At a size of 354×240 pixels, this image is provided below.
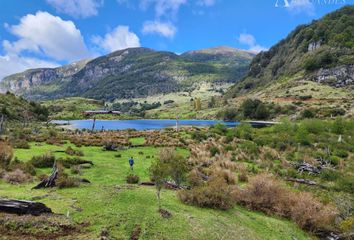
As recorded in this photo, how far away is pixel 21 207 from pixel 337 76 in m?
151

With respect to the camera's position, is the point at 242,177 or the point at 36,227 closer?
the point at 36,227

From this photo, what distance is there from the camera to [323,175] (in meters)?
28.9

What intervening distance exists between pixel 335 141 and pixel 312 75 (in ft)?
384

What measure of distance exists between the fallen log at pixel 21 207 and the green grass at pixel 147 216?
3.09 feet

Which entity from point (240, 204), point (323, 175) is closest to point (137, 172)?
point (240, 204)

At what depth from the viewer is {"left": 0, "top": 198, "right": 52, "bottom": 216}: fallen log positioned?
39.9 feet

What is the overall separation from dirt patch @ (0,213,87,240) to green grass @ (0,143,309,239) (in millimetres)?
636

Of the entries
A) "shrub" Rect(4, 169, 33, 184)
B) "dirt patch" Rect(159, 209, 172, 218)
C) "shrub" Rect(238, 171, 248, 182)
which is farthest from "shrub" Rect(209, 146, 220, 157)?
"dirt patch" Rect(159, 209, 172, 218)

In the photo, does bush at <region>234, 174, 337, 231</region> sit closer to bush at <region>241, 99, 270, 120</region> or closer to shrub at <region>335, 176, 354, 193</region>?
shrub at <region>335, 176, 354, 193</region>

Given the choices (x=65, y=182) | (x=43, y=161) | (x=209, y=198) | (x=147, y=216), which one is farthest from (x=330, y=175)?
(x=43, y=161)

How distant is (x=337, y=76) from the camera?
453 ft

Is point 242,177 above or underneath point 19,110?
underneath

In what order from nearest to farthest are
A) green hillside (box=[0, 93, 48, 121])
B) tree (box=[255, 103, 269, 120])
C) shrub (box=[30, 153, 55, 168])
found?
shrub (box=[30, 153, 55, 168]) → green hillside (box=[0, 93, 48, 121]) → tree (box=[255, 103, 269, 120])

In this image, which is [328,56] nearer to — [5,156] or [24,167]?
[5,156]
